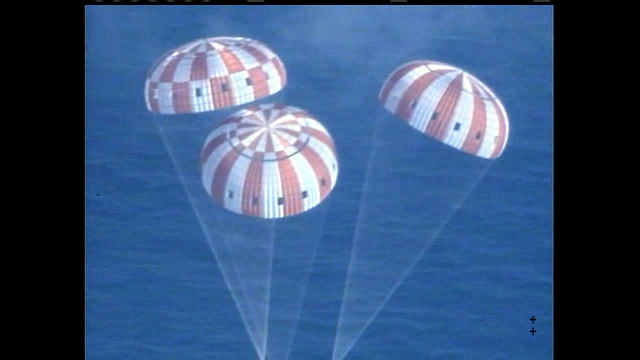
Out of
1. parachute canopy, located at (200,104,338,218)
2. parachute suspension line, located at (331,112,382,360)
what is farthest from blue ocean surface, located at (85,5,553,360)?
parachute canopy, located at (200,104,338,218)

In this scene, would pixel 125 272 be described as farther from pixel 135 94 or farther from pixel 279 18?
pixel 279 18

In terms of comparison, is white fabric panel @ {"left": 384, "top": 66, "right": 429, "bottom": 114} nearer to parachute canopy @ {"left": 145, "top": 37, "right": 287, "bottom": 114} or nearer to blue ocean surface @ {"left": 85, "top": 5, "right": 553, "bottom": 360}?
blue ocean surface @ {"left": 85, "top": 5, "right": 553, "bottom": 360}

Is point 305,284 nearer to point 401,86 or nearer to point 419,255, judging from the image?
point 419,255

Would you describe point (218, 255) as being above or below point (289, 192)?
below

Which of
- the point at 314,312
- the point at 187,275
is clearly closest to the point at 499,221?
the point at 314,312

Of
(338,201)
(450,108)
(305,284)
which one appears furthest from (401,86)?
(305,284)

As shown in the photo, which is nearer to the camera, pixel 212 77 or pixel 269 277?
pixel 212 77
